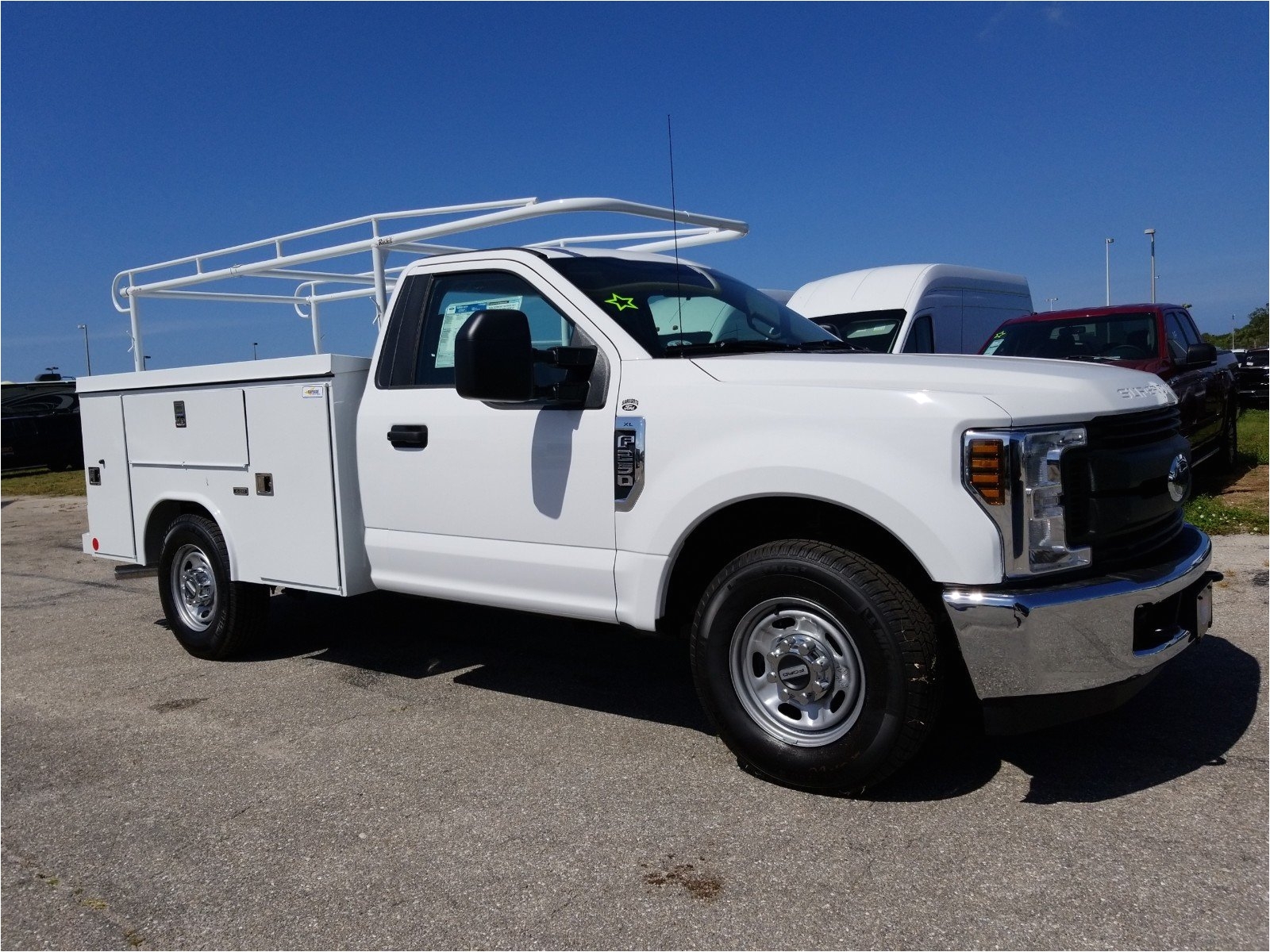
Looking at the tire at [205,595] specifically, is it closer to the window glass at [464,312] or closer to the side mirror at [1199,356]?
the window glass at [464,312]

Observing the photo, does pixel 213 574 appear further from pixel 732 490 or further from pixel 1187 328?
pixel 1187 328

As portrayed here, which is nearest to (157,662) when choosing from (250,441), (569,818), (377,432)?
(250,441)

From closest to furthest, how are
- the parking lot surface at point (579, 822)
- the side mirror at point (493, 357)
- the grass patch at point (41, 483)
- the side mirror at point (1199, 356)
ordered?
the parking lot surface at point (579, 822) → the side mirror at point (493, 357) → the side mirror at point (1199, 356) → the grass patch at point (41, 483)

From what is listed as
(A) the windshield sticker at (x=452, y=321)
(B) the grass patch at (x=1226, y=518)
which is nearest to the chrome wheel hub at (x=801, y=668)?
(A) the windshield sticker at (x=452, y=321)

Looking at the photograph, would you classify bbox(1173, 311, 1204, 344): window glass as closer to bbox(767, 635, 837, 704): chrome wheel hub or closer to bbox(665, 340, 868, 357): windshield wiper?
bbox(665, 340, 868, 357): windshield wiper

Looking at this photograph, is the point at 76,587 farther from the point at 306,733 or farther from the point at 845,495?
the point at 845,495

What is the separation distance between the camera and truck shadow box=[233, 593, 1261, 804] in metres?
3.86

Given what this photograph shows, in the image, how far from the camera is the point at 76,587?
29.1 ft

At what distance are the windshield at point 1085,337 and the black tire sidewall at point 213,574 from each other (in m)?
6.90

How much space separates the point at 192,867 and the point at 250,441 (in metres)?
2.67

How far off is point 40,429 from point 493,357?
72.6ft

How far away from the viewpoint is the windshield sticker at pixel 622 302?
14.6ft

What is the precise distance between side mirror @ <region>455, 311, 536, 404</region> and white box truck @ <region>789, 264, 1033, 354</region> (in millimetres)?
6076

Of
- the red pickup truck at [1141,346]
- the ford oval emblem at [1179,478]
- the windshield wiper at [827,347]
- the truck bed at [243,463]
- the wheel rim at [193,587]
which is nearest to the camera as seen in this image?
the ford oval emblem at [1179,478]
